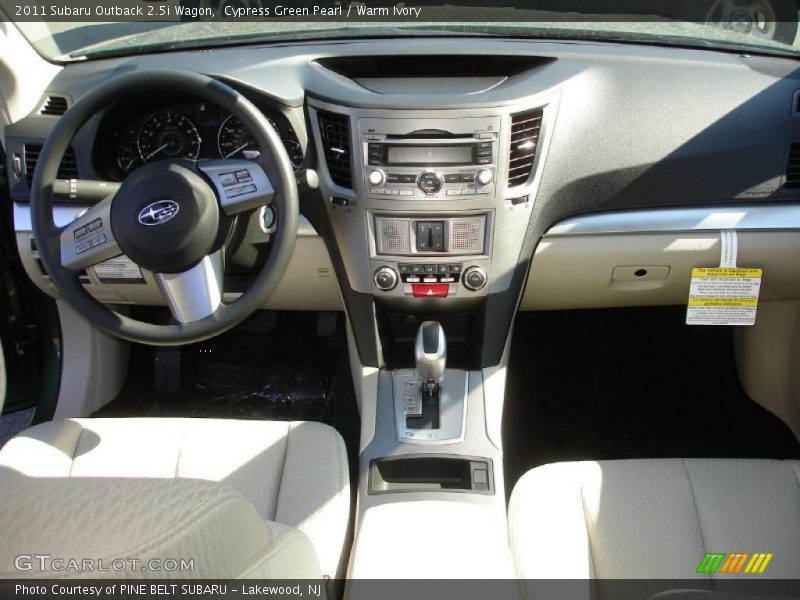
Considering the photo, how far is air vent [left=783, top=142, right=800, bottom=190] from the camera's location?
1931 mm

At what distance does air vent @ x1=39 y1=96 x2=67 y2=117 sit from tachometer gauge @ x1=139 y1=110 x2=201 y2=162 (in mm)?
230

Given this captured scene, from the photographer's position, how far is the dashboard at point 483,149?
1824 mm

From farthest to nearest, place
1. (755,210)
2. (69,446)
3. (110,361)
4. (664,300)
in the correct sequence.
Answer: (110,361)
(664,300)
(755,210)
(69,446)

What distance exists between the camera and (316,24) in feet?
7.08

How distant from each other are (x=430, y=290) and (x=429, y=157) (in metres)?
0.37

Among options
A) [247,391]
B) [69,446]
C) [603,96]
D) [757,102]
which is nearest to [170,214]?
[69,446]

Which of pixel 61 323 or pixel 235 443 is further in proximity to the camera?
pixel 61 323

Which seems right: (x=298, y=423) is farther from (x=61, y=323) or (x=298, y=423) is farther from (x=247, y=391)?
(x=61, y=323)

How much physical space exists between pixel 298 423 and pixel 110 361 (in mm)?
951

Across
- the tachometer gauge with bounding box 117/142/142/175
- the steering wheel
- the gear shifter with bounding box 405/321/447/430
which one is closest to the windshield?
the tachometer gauge with bounding box 117/142/142/175

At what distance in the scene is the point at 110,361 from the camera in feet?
8.34

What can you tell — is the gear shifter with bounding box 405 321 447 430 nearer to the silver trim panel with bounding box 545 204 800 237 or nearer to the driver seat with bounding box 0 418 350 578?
the driver seat with bounding box 0 418 350 578

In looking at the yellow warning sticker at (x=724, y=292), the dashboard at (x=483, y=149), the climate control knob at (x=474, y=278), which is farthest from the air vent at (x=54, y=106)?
the yellow warning sticker at (x=724, y=292)

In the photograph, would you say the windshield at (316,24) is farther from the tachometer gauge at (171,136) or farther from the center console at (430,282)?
the center console at (430,282)
